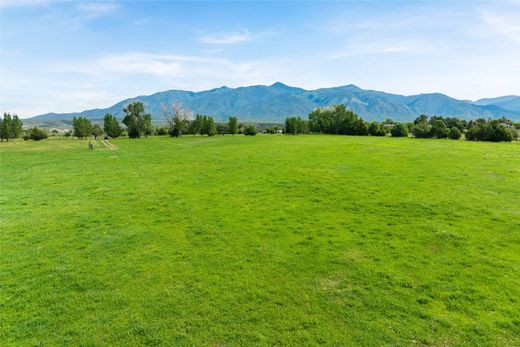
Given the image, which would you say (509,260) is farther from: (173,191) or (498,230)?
(173,191)

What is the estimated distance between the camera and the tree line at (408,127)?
210 ft

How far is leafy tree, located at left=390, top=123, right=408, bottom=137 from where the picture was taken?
8175cm

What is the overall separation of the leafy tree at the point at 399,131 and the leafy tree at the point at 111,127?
283 ft

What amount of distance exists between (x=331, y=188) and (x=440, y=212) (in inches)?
293

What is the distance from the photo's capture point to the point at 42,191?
2306cm

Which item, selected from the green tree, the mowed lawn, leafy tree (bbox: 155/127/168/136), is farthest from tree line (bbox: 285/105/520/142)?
the mowed lawn

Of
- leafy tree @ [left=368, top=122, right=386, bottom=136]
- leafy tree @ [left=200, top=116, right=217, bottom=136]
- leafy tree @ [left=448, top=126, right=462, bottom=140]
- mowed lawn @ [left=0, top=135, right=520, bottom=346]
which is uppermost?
leafy tree @ [left=200, top=116, right=217, bottom=136]

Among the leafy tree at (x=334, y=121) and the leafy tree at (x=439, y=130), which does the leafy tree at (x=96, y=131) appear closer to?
the leafy tree at (x=334, y=121)

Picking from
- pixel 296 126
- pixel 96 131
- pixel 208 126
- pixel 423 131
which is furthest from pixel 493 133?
pixel 96 131

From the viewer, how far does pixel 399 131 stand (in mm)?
82562

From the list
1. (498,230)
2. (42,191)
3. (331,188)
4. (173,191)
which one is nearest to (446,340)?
(498,230)

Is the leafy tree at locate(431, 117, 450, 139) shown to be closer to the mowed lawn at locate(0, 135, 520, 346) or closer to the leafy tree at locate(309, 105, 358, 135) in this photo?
the leafy tree at locate(309, 105, 358, 135)

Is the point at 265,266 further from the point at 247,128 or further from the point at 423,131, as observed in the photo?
the point at 247,128

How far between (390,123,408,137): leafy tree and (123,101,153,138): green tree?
75226mm
